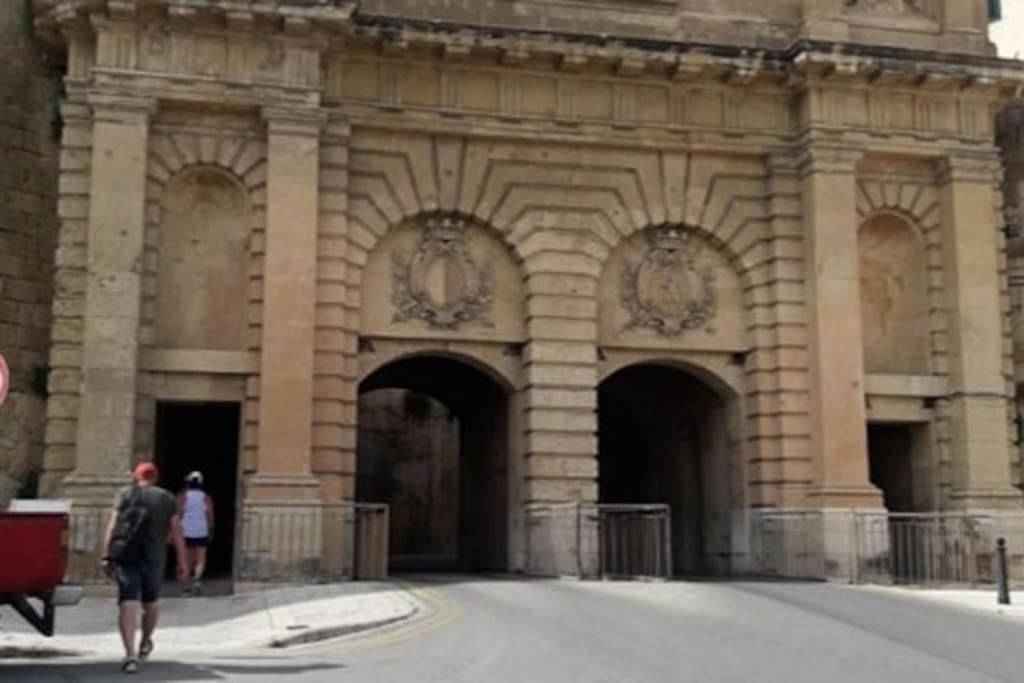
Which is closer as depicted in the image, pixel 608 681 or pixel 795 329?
pixel 608 681

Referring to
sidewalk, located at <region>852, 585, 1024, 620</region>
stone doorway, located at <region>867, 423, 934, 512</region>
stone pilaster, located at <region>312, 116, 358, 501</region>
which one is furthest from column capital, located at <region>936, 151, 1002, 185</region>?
stone pilaster, located at <region>312, 116, 358, 501</region>

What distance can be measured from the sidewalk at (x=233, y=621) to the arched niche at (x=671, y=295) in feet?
23.5

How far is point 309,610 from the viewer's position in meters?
15.7

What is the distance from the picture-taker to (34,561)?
10.9m

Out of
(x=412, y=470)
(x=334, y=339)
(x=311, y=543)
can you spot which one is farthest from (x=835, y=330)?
(x=412, y=470)

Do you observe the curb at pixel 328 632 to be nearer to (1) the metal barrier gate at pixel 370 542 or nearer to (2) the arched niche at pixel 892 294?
(1) the metal barrier gate at pixel 370 542

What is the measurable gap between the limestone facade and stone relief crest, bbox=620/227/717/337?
1040 cm

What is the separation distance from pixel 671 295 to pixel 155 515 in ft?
44.0

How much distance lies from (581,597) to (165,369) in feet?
26.3

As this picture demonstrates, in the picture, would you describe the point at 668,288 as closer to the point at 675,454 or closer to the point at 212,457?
the point at 675,454

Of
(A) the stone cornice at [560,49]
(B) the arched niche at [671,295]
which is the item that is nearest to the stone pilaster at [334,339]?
(A) the stone cornice at [560,49]

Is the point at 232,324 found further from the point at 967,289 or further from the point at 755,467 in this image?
the point at 967,289

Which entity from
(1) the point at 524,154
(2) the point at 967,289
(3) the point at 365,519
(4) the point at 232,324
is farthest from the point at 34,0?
(2) the point at 967,289

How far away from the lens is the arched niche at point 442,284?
21844 millimetres
